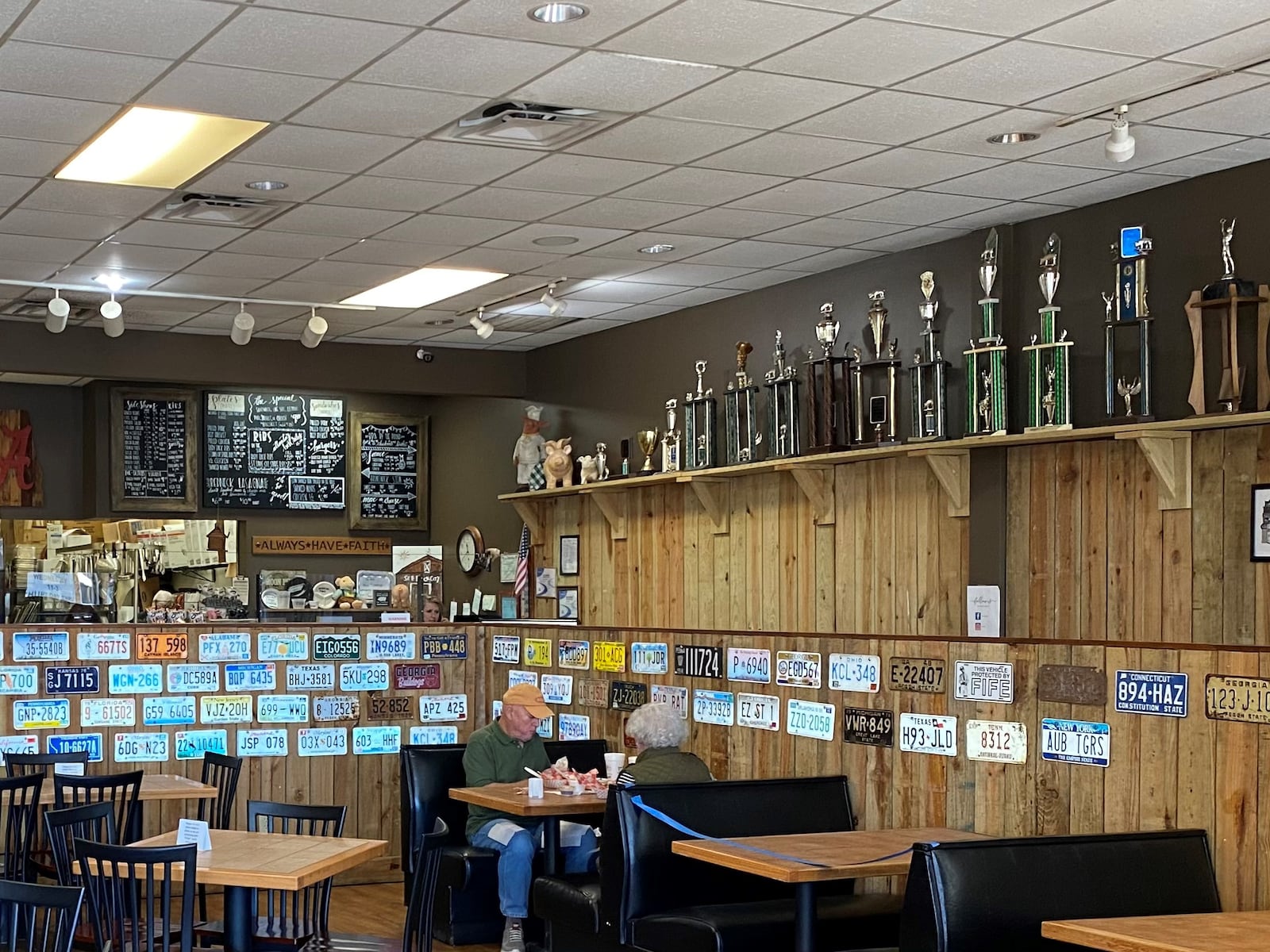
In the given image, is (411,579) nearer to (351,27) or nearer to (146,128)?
(146,128)

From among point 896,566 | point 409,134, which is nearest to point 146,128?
point 409,134

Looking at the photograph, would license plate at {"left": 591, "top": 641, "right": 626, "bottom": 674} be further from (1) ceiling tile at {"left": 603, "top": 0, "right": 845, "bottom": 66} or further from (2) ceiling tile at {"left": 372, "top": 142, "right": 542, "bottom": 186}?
(1) ceiling tile at {"left": 603, "top": 0, "right": 845, "bottom": 66}

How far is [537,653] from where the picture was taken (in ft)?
27.7

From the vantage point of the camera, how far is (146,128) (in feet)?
17.9

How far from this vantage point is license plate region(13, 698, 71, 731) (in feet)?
26.5

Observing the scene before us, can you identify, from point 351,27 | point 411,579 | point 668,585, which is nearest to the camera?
point 351,27

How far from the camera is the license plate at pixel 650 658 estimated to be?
721 centimetres

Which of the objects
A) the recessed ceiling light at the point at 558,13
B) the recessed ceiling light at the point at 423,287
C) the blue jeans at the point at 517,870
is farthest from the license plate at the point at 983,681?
the recessed ceiling light at the point at 423,287

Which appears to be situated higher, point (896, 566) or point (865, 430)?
point (865, 430)

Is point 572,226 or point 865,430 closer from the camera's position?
point 572,226

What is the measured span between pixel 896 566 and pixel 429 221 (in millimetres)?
2654

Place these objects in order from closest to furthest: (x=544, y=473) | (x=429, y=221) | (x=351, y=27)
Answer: (x=351, y=27) → (x=429, y=221) → (x=544, y=473)

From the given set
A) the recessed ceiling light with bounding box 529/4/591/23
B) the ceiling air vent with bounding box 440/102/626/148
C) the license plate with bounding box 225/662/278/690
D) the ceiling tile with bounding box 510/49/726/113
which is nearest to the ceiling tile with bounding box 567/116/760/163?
the ceiling air vent with bounding box 440/102/626/148

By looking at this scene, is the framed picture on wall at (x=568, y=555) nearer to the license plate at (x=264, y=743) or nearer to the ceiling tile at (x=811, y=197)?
the license plate at (x=264, y=743)
